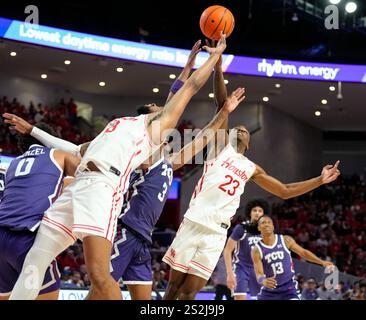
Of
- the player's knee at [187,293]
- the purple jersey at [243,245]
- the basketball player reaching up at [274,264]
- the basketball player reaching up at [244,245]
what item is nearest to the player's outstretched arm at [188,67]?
the player's knee at [187,293]

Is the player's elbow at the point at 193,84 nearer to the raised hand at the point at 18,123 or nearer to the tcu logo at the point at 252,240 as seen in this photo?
the raised hand at the point at 18,123

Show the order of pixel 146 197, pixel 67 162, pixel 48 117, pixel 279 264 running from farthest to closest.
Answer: pixel 48 117 → pixel 279 264 → pixel 146 197 → pixel 67 162

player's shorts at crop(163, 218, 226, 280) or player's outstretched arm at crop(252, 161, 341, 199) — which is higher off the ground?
player's outstretched arm at crop(252, 161, 341, 199)

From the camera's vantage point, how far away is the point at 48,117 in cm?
2320

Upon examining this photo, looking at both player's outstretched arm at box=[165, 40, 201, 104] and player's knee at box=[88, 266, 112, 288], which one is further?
player's outstretched arm at box=[165, 40, 201, 104]

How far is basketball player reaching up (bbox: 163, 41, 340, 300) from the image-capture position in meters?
6.23

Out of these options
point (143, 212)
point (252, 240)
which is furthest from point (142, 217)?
point (252, 240)

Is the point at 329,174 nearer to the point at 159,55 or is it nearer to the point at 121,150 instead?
the point at 121,150

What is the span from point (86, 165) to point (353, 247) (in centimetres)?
2087

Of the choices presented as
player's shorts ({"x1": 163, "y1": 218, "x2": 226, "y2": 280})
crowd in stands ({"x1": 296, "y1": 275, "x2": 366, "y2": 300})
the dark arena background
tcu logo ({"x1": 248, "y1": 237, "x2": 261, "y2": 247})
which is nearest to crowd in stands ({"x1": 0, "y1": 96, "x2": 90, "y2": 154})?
the dark arena background

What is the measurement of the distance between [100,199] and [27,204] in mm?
648

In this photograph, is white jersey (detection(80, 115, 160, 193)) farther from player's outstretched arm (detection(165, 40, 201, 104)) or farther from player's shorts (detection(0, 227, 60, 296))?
player's outstretched arm (detection(165, 40, 201, 104))

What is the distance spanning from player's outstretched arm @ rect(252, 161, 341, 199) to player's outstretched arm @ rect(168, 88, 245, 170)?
0.73 meters

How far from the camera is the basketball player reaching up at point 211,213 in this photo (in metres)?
6.23
